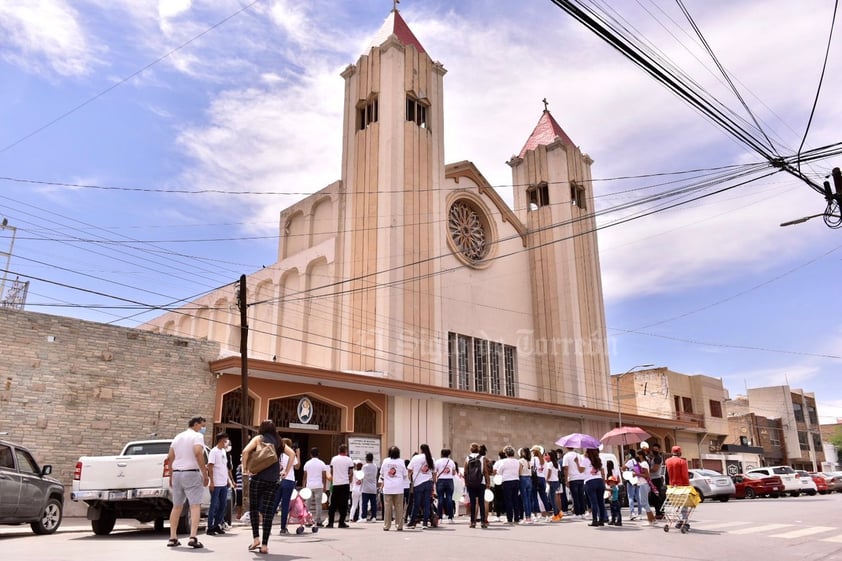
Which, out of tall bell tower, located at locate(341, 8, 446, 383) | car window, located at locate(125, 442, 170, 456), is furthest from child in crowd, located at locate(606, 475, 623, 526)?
tall bell tower, located at locate(341, 8, 446, 383)

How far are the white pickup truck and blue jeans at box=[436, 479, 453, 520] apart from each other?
513 cm

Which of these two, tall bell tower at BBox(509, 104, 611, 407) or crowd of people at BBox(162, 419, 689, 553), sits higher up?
tall bell tower at BBox(509, 104, 611, 407)

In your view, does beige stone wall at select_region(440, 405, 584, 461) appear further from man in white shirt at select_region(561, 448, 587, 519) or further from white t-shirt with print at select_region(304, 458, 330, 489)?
white t-shirt with print at select_region(304, 458, 330, 489)

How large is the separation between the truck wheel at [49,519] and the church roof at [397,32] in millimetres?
24336

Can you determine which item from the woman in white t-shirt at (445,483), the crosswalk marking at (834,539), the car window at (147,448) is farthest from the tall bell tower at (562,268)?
the car window at (147,448)

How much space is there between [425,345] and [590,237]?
16036 mm

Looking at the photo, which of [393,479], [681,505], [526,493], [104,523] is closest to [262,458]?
[393,479]

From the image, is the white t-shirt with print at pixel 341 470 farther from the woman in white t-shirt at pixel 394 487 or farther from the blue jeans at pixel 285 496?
the blue jeans at pixel 285 496

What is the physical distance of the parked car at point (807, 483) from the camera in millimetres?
27675

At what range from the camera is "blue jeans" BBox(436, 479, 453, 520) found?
13422 mm

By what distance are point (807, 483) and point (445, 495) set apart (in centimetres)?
2208

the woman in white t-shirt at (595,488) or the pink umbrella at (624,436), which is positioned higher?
the pink umbrella at (624,436)

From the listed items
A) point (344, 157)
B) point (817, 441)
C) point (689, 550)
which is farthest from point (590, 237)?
point (817, 441)

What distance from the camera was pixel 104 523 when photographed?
10.6 metres
